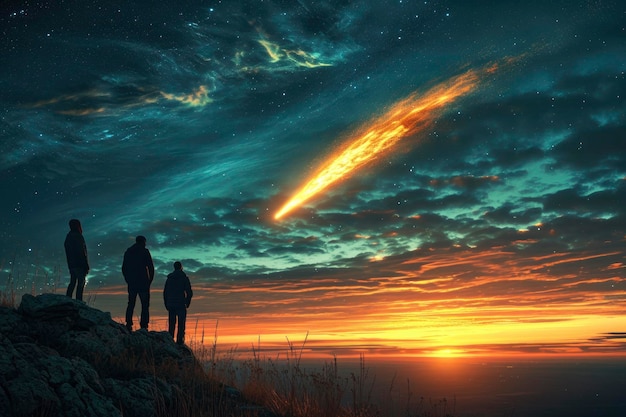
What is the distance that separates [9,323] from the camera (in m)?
7.63

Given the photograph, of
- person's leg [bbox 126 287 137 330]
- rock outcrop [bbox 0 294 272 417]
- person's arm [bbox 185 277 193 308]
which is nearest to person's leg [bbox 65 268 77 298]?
person's leg [bbox 126 287 137 330]

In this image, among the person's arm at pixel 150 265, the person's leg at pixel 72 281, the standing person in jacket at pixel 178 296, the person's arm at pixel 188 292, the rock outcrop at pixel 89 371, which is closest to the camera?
the rock outcrop at pixel 89 371

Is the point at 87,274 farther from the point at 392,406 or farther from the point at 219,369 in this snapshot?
the point at 392,406

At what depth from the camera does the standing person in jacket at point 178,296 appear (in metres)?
14.5

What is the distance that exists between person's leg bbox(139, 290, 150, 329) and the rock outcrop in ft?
7.09

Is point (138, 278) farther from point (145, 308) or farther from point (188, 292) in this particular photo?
point (188, 292)

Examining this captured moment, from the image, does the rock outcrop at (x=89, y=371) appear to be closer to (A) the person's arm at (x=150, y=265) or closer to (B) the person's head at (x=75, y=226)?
(A) the person's arm at (x=150, y=265)

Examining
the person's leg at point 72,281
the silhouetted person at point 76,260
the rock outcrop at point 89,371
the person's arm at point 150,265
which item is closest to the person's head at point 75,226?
the silhouetted person at point 76,260

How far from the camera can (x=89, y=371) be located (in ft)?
19.4

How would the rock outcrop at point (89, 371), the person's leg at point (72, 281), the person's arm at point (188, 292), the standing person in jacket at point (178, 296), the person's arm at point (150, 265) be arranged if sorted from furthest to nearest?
Result: 1. the person's arm at point (188, 292)
2. the standing person in jacket at point (178, 296)
3. the person's arm at point (150, 265)
4. the person's leg at point (72, 281)
5. the rock outcrop at point (89, 371)

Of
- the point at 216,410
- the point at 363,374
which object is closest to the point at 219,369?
the point at 216,410

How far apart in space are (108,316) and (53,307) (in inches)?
58.6

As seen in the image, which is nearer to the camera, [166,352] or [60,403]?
[60,403]

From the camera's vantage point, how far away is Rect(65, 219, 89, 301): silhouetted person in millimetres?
11383
